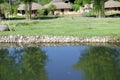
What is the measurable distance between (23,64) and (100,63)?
4.92 m

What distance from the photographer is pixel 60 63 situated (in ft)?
75.6

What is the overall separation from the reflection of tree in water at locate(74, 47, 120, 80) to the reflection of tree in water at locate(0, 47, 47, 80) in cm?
247

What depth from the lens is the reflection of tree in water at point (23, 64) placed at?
1909 centimetres

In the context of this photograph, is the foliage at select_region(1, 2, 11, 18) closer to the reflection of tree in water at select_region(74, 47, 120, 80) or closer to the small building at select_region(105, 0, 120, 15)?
the small building at select_region(105, 0, 120, 15)

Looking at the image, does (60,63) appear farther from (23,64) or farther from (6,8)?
(6,8)

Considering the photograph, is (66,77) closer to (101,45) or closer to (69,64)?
(69,64)

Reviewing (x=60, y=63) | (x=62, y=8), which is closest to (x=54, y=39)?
(x=60, y=63)

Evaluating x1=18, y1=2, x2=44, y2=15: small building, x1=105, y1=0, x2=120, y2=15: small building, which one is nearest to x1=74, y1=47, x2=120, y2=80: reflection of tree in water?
x1=105, y1=0, x2=120, y2=15: small building

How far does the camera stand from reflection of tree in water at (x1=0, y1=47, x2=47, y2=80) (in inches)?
752

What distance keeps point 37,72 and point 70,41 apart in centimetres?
1401

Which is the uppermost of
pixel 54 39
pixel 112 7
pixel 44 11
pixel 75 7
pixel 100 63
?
pixel 75 7

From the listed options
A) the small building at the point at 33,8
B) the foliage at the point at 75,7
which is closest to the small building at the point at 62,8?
the foliage at the point at 75,7

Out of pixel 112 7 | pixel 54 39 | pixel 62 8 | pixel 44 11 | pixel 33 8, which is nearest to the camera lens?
pixel 54 39

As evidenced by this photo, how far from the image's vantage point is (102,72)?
19.8m
